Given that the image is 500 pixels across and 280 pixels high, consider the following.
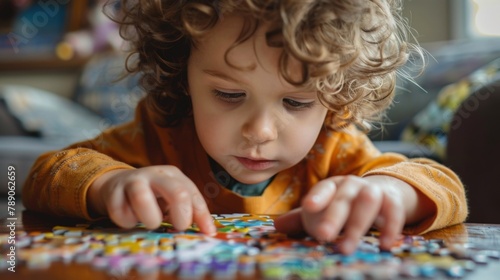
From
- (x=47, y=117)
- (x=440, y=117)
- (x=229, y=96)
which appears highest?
(x=47, y=117)

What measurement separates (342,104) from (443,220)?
0.86 feet

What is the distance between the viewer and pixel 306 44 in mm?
798

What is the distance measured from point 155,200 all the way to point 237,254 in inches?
5.8

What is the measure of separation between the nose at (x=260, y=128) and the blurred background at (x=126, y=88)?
0.43 m

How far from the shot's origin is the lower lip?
906 mm

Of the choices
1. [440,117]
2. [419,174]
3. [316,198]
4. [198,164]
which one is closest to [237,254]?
[316,198]

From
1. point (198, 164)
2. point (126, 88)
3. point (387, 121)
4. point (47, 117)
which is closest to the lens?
point (198, 164)

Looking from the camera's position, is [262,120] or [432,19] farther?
[432,19]

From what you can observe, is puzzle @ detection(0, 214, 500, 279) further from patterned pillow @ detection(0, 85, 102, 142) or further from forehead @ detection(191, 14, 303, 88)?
patterned pillow @ detection(0, 85, 102, 142)

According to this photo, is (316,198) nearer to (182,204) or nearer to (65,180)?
(182,204)

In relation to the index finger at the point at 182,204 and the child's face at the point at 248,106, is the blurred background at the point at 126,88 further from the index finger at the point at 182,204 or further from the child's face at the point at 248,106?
the index finger at the point at 182,204

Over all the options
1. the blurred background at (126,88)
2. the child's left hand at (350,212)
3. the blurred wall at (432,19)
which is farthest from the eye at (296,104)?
the blurred wall at (432,19)

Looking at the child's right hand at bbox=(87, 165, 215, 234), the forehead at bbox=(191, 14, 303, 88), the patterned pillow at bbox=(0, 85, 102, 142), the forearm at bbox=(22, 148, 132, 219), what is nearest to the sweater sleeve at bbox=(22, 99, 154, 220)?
the forearm at bbox=(22, 148, 132, 219)

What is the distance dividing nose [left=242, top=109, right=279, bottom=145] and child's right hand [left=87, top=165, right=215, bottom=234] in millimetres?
154
